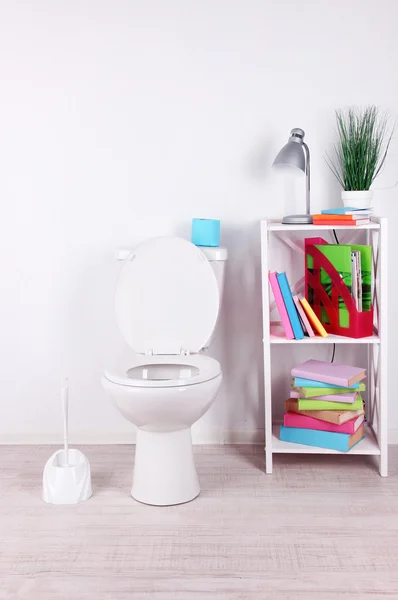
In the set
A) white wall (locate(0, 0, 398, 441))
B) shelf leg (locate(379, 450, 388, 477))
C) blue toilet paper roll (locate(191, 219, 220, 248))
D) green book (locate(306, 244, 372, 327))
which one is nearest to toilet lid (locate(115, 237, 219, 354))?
blue toilet paper roll (locate(191, 219, 220, 248))

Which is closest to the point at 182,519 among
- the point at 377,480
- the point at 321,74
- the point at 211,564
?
the point at 211,564

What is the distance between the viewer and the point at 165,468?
2492 mm

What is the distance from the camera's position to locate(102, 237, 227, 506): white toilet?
8.06ft

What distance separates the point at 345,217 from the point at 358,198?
182 millimetres

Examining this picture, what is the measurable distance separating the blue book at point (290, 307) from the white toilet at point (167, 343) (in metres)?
0.23

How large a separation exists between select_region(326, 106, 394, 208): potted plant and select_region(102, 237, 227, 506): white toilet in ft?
1.74

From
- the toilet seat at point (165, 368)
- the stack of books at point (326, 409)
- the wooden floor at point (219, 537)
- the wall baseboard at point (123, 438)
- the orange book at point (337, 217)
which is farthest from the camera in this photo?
the wall baseboard at point (123, 438)

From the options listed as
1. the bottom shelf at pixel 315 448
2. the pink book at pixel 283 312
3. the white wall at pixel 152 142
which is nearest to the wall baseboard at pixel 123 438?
the white wall at pixel 152 142

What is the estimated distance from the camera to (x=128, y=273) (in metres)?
2.72

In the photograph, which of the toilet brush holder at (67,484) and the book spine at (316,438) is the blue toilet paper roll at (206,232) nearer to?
the book spine at (316,438)

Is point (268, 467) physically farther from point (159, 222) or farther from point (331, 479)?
point (159, 222)

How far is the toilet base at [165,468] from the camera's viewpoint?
2488 mm

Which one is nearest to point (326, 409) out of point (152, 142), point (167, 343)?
point (167, 343)

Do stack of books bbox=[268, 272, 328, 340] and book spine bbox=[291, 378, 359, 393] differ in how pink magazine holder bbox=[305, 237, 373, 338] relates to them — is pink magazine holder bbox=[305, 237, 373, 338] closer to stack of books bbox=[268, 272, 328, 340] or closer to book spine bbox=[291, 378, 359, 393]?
stack of books bbox=[268, 272, 328, 340]
